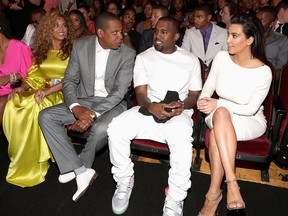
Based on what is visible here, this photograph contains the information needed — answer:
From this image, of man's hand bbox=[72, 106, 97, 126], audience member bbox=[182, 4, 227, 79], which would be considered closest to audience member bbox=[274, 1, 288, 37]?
audience member bbox=[182, 4, 227, 79]

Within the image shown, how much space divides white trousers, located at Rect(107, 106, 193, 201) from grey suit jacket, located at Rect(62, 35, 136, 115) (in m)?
0.37

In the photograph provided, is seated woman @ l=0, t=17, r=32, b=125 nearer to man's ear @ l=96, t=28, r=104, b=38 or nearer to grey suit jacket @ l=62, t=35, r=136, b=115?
grey suit jacket @ l=62, t=35, r=136, b=115

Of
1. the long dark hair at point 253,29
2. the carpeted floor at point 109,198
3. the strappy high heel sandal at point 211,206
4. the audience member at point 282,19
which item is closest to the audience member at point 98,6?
the audience member at point 282,19

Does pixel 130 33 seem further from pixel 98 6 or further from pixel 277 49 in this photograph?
pixel 98 6

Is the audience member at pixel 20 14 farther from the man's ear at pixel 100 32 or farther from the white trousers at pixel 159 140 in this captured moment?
the white trousers at pixel 159 140

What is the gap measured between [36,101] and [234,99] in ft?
5.95

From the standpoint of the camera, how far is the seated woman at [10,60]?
3133 millimetres

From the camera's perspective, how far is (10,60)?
10.4ft

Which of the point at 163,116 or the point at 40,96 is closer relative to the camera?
the point at 163,116

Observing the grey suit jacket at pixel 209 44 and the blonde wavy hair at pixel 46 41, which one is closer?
the blonde wavy hair at pixel 46 41

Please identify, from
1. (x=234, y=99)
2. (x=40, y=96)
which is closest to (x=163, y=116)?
(x=234, y=99)

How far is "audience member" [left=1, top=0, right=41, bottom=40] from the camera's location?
570 centimetres

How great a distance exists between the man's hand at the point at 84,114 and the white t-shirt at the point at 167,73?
0.51 meters

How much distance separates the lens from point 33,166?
9.47 ft
